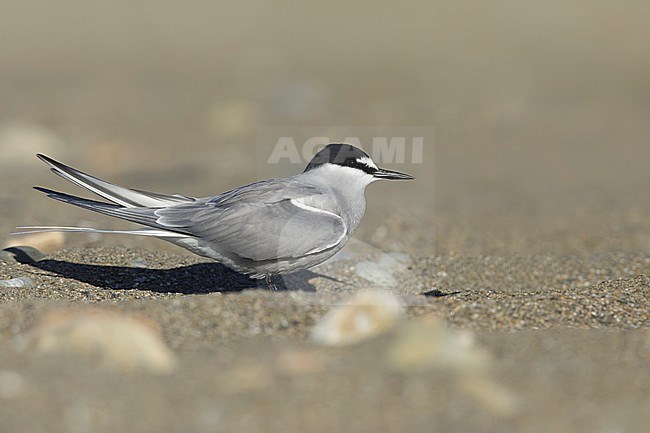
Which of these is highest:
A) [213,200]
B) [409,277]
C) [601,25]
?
[601,25]

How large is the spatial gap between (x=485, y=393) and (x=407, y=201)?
4.62m

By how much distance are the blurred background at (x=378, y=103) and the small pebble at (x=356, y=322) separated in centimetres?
220

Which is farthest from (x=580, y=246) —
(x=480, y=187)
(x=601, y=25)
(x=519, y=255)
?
(x=601, y=25)

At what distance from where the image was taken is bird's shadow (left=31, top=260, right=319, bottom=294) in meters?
5.00

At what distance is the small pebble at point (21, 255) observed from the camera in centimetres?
534

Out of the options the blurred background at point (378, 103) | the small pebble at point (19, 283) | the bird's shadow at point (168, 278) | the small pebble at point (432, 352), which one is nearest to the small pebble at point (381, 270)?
the bird's shadow at point (168, 278)

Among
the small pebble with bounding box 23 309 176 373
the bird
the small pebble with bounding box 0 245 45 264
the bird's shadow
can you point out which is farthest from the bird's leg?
the small pebble with bounding box 0 245 45 264

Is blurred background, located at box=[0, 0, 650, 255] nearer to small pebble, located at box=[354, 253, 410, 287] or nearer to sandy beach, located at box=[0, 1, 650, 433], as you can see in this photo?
sandy beach, located at box=[0, 1, 650, 433]

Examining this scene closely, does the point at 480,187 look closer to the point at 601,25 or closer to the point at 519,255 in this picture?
the point at 519,255

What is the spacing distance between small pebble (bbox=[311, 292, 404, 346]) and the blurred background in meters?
2.20

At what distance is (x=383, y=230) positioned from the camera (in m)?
6.80

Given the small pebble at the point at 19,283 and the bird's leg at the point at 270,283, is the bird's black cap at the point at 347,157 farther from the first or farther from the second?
the small pebble at the point at 19,283

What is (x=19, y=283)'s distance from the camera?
4.86m

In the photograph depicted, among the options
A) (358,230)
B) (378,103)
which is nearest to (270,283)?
(358,230)
